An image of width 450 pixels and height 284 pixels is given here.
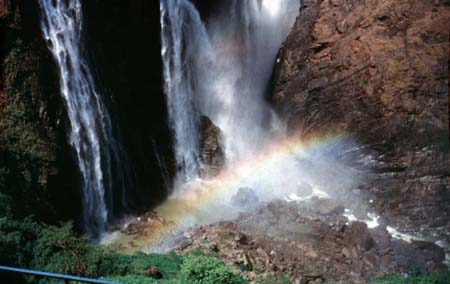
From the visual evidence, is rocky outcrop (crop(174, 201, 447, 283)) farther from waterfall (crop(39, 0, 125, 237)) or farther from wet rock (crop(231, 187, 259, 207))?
waterfall (crop(39, 0, 125, 237))

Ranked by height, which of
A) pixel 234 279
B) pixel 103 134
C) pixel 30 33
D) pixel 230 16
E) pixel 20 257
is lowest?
pixel 234 279

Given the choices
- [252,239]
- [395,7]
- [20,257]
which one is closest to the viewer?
[20,257]

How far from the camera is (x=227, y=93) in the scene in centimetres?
2248

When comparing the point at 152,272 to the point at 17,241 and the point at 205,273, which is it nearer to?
the point at 205,273

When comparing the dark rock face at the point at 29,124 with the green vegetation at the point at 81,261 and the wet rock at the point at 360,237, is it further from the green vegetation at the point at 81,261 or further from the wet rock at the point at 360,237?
the wet rock at the point at 360,237

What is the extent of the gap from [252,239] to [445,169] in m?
8.40

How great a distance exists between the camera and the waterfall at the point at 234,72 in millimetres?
20359

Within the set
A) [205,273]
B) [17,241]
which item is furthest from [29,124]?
[205,273]

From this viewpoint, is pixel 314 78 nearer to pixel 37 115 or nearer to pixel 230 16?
pixel 230 16

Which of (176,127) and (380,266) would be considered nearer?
(380,266)

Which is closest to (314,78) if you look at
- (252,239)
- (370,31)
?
(370,31)

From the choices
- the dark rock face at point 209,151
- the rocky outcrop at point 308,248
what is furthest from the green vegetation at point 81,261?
the dark rock face at point 209,151

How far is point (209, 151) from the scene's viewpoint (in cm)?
2048

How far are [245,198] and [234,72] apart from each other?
6687 millimetres
